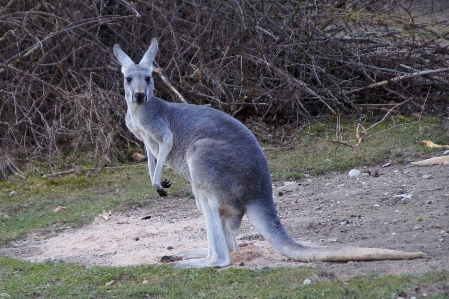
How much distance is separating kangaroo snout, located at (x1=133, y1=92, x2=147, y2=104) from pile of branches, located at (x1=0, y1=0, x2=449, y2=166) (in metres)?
3.24

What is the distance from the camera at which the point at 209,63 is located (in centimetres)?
907

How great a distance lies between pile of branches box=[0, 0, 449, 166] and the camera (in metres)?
8.52

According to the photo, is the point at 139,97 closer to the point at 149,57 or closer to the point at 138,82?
the point at 138,82

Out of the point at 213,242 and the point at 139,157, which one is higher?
the point at 213,242

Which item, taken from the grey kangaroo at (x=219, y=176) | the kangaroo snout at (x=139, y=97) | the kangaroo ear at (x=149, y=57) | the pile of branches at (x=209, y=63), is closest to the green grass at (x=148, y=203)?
the grey kangaroo at (x=219, y=176)

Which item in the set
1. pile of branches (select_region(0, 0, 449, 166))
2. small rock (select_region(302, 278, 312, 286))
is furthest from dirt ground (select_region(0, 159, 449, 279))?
pile of branches (select_region(0, 0, 449, 166))

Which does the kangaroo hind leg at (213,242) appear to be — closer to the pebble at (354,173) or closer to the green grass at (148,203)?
the green grass at (148,203)

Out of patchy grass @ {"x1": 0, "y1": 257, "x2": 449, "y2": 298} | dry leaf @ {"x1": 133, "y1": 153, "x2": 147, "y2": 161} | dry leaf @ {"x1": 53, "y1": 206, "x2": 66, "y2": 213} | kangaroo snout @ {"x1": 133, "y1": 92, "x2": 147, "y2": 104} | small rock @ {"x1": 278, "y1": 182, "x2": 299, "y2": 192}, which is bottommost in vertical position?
dry leaf @ {"x1": 133, "y1": 153, "x2": 147, "y2": 161}

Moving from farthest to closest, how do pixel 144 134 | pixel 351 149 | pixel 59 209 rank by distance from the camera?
pixel 351 149 → pixel 59 209 → pixel 144 134

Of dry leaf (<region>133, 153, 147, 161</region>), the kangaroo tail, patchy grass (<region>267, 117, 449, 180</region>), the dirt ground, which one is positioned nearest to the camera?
the kangaroo tail

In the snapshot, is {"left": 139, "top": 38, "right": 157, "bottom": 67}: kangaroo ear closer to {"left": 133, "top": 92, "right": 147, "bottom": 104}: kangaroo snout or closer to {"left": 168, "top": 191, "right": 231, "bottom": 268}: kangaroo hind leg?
{"left": 133, "top": 92, "right": 147, "bottom": 104}: kangaroo snout

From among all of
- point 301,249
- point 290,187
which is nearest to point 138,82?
point 301,249

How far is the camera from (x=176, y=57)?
9.11 metres

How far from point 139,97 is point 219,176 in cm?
96
